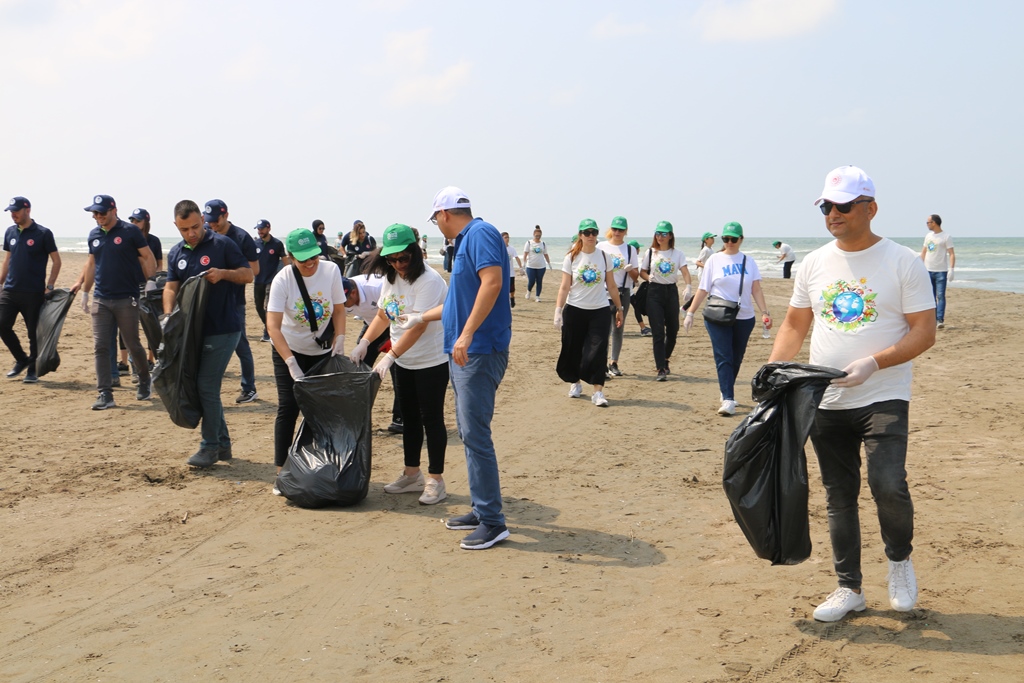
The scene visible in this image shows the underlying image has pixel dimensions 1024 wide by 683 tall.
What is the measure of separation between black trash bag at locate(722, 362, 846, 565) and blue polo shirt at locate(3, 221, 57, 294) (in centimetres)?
852

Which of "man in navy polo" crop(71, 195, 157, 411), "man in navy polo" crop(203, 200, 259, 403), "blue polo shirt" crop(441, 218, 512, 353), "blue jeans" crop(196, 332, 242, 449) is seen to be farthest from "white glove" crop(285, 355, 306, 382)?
"man in navy polo" crop(71, 195, 157, 411)

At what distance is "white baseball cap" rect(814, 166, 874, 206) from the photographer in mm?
3686

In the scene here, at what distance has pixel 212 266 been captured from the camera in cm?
668

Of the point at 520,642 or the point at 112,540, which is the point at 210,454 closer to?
the point at 112,540

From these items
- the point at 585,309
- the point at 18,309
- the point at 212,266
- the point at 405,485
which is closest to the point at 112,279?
the point at 18,309

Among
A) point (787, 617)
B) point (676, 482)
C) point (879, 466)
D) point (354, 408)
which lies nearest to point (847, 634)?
point (787, 617)

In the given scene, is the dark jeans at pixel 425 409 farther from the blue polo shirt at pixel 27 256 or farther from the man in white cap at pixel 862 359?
the blue polo shirt at pixel 27 256

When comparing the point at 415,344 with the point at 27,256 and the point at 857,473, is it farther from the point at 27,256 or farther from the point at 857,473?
the point at 27,256

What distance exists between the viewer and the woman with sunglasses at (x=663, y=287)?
10.5m

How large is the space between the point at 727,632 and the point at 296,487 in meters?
2.89

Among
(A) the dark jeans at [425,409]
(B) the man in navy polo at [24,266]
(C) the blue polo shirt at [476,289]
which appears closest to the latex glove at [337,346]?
(A) the dark jeans at [425,409]

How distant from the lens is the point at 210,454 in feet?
22.2

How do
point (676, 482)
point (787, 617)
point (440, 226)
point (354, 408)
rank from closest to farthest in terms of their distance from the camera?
point (787, 617) → point (440, 226) → point (354, 408) → point (676, 482)

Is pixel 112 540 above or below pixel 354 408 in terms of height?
below
